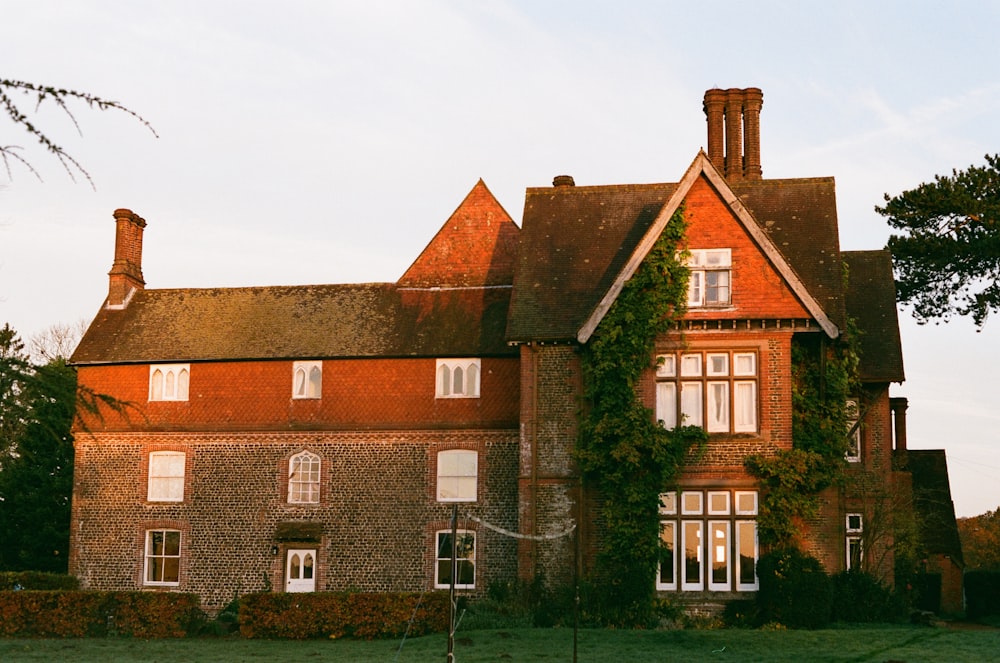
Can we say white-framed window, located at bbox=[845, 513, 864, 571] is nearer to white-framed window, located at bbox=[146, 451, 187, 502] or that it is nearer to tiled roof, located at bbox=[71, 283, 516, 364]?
tiled roof, located at bbox=[71, 283, 516, 364]

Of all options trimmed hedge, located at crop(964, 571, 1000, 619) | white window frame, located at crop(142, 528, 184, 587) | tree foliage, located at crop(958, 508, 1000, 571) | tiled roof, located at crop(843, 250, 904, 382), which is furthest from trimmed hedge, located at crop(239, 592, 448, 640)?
tree foliage, located at crop(958, 508, 1000, 571)

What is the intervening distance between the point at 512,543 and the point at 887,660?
1408 cm

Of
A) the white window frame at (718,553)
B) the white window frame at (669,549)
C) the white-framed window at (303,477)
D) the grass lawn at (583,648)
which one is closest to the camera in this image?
the grass lawn at (583,648)

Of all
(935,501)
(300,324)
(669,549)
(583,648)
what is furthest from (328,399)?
(935,501)

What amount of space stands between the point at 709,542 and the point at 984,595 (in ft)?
42.4

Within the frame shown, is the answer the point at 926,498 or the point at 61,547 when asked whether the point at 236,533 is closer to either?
the point at 61,547

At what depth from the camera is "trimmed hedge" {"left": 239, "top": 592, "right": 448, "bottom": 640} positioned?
27188 millimetres

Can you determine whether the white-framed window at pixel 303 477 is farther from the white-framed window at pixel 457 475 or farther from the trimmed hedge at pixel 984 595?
the trimmed hedge at pixel 984 595

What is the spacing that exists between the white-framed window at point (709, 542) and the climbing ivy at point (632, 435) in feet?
1.70

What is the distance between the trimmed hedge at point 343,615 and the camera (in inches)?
1070

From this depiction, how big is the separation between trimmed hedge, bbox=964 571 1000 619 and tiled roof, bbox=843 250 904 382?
27.7ft

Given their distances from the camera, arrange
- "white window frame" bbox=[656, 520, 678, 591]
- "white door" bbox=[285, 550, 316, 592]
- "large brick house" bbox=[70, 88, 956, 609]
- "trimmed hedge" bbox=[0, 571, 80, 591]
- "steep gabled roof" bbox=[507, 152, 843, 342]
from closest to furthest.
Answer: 1. "white window frame" bbox=[656, 520, 678, 591]
2. "large brick house" bbox=[70, 88, 956, 609]
3. "steep gabled roof" bbox=[507, 152, 843, 342]
4. "trimmed hedge" bbox=[0, 571, 80, 591]
5. "white door" bbox=[285, 550, 316, 592]

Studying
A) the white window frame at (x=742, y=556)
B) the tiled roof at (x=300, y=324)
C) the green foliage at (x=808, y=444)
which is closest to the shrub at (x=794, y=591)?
the white window frame at (x=742, y=556)

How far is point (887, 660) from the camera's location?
21.9 meters
